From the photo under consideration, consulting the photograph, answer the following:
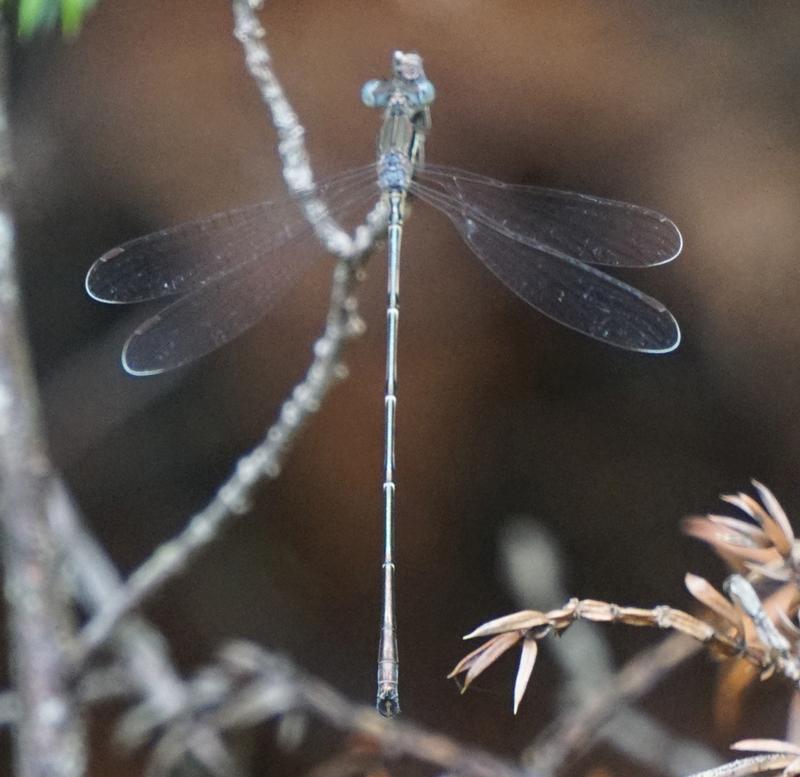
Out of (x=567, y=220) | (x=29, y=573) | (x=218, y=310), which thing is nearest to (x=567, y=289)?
(x=567, y=220)

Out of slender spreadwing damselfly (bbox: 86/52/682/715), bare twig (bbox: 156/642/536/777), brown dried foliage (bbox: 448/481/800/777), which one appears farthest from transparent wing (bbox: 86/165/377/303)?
brown dried foliage (bbox: 448/481/800/777)

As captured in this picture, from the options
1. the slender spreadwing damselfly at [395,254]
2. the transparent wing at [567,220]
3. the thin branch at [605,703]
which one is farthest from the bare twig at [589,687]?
the transparent wing at [567,220]

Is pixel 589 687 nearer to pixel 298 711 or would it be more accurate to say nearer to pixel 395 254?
pixel 298 711

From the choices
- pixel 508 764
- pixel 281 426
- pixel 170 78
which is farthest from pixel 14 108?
pixel 508 764

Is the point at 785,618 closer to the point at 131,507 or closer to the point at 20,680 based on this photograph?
the point at 20,680

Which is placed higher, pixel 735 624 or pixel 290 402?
pixel 290 402

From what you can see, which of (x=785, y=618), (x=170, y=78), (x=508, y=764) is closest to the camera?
(x=785, y=618)
